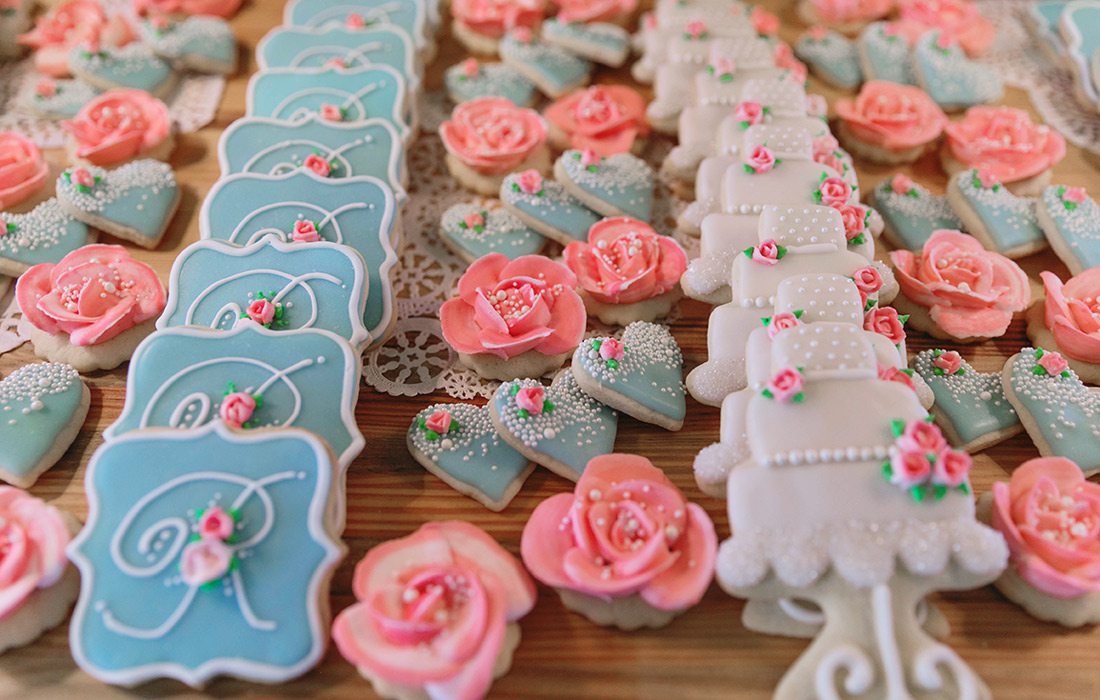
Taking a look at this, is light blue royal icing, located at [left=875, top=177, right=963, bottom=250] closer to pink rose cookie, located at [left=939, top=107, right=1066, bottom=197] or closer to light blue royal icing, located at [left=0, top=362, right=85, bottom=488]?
pink rose cookie, located at [left=939, top=107, right=1066, bottom=197]

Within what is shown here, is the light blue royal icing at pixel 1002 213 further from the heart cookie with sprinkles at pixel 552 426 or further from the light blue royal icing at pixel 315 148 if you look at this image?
the light blue royal icing at pixel 315 148

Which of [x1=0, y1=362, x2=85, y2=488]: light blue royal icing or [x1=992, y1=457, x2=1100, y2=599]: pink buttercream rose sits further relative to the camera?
[x1=0, y1=362, x2=85, y2=488]: light blue royal icing

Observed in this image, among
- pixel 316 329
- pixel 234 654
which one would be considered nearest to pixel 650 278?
pixel 316 329

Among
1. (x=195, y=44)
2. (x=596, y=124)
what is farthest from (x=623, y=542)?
(x=195, y=44)

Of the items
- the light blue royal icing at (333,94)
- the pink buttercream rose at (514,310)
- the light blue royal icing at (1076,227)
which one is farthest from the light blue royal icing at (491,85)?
the light blue royal icing at (1076,227)

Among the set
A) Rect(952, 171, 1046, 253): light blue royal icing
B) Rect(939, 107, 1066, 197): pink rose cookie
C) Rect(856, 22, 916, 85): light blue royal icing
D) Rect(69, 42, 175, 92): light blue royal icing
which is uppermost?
Rect(856, 22, 916, 85): light blue royal icing

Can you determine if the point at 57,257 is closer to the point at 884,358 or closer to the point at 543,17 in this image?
the point at 543,17

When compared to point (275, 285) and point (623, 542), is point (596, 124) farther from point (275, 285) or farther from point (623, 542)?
point (623, 542)

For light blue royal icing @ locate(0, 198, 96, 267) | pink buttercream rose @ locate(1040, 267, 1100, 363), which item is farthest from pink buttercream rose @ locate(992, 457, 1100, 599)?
light blue royal icing @ locate(0, 198, 96, 267)
